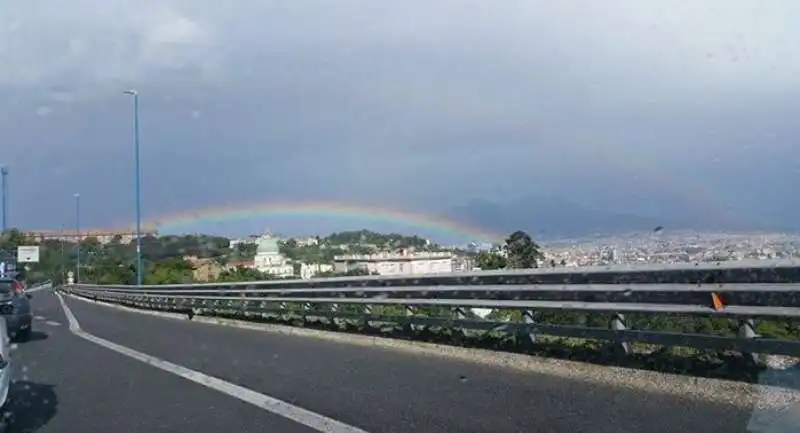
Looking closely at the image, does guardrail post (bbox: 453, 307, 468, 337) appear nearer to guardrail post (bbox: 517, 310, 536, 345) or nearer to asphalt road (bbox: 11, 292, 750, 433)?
asphalt road (bbox: 11, 292, 750, 433)

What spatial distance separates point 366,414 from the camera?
849 centimetres

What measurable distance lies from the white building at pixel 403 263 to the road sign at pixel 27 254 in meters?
85.4

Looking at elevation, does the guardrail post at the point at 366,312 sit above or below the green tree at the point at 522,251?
below

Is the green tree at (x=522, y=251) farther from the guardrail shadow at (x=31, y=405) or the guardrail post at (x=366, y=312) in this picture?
the guardrail shadow at (x=31, y=405)

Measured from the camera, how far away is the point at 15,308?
19.6 metres

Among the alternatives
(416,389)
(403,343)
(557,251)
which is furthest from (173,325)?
(416,389)

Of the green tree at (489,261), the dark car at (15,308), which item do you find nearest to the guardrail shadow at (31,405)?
the dark car at (15,308)

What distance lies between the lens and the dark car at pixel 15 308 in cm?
1933

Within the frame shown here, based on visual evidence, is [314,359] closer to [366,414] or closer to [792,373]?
[366,414]

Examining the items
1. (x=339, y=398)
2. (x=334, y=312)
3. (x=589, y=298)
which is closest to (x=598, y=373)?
(x=589, y=298)

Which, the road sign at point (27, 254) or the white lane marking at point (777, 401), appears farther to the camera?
the road sign at point (27, 254)

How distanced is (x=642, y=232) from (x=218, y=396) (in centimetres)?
577

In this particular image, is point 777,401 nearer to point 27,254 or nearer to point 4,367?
point 4,367

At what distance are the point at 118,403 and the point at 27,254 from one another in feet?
323
